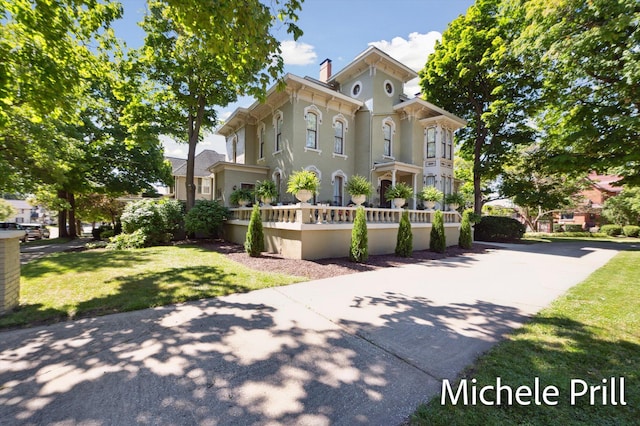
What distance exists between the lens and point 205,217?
13.5m

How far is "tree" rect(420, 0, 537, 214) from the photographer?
17.1m

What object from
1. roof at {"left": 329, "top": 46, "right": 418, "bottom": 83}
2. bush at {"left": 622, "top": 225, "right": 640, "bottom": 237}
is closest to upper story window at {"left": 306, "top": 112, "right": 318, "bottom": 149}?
roof at {"left": 329, "top": 46, "right": 418, "bottom": 83}

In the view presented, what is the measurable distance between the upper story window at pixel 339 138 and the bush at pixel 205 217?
7.37 meters

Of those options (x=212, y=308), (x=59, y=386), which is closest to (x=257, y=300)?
(x=212, y=308)

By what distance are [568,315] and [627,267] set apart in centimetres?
803

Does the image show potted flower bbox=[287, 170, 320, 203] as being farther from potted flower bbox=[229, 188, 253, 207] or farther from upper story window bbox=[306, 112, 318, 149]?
upper story window bbox=[306, 112, 318, 149]

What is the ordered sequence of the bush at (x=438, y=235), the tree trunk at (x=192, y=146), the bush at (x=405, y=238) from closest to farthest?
the bush at (x=405, y=238) < the bush at (x=438, y=235) < the tree trunk at (x=192, y=146)

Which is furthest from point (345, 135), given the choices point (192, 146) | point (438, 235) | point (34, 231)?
point (34, 231)

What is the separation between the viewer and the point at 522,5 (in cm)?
1305

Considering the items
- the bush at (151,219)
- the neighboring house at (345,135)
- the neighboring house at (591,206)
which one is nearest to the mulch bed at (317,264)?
the bush at (151,219)

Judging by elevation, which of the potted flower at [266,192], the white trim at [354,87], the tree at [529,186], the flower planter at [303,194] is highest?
the white trim at [354,87]

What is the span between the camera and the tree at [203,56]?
4.80 meters

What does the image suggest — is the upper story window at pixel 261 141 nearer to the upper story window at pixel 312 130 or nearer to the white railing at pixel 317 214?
the upper story window at pixel 312 130

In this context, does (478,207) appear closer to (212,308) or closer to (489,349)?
(489,349)
